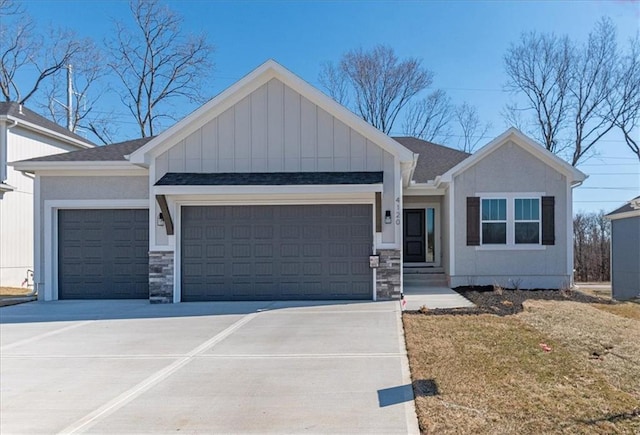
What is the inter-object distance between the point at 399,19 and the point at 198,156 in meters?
13.5

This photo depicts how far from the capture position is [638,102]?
2531cm


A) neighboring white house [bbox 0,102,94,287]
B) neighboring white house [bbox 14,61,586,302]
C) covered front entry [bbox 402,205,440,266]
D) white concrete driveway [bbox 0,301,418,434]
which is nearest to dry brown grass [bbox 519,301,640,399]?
white concrete driveway [bbox 0,301,418,434]

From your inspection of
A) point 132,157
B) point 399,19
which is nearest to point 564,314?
point 132,157

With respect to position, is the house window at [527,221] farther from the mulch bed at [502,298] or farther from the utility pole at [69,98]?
the utility pole at [69,98]

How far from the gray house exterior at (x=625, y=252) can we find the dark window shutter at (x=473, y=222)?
6306 mm

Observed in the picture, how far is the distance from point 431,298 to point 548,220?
456 cm

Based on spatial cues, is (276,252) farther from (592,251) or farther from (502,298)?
(592,251)

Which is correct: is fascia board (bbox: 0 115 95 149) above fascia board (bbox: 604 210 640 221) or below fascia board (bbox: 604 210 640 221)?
above

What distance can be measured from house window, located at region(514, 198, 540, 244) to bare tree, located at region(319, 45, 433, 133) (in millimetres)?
16440

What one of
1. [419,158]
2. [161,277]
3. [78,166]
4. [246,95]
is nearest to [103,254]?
[161,277]

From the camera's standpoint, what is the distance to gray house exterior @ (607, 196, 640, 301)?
17125 mm

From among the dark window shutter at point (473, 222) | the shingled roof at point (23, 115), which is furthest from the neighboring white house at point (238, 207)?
the shingled roof at point (23, 115)

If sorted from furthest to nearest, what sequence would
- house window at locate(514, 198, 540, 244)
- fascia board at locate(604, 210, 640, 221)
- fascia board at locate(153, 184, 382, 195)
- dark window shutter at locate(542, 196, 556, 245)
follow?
fascia board at locate(604, 210, 640, 221) < house window at locate(514, 198, 540, 244) < dark window shutter at locate(542, 196, 556, 245) < fascia board at locate(153, 184, 382, 195)

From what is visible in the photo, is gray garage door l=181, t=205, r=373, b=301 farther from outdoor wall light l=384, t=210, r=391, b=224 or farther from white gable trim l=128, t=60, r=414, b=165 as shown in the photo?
white gable trim l=128, t=60, r=414, b=165
